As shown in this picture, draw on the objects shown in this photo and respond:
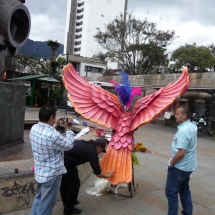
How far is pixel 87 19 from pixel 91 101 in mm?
71453

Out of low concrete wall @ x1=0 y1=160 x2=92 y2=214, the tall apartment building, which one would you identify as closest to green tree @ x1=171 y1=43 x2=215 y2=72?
low concrete wall @ x1=0 y1=160 x2=92 y2=214

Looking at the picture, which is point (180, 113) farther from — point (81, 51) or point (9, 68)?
point (81, 51)

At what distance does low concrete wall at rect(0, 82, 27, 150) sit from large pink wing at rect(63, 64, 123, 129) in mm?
2193

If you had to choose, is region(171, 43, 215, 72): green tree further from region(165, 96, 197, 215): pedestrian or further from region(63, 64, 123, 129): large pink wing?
region(165, 96, 197, 215): pedestrian

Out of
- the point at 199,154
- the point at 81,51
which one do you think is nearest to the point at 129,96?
the point at 199,154

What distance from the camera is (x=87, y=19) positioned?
6931 cm

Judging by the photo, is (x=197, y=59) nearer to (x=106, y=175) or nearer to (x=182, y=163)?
(x=182, y=163)

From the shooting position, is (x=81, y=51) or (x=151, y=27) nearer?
(x=151, y=27)

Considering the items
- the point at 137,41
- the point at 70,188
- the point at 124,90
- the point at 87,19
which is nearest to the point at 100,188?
the point at 70,188

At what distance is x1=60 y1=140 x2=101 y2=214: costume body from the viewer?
2.96 m

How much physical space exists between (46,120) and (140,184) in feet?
8.84

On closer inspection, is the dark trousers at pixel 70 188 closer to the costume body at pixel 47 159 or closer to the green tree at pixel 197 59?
the costume body at pixel 47 159

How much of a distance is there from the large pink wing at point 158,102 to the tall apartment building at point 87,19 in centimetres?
6551

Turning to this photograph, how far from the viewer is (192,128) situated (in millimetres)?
2807
